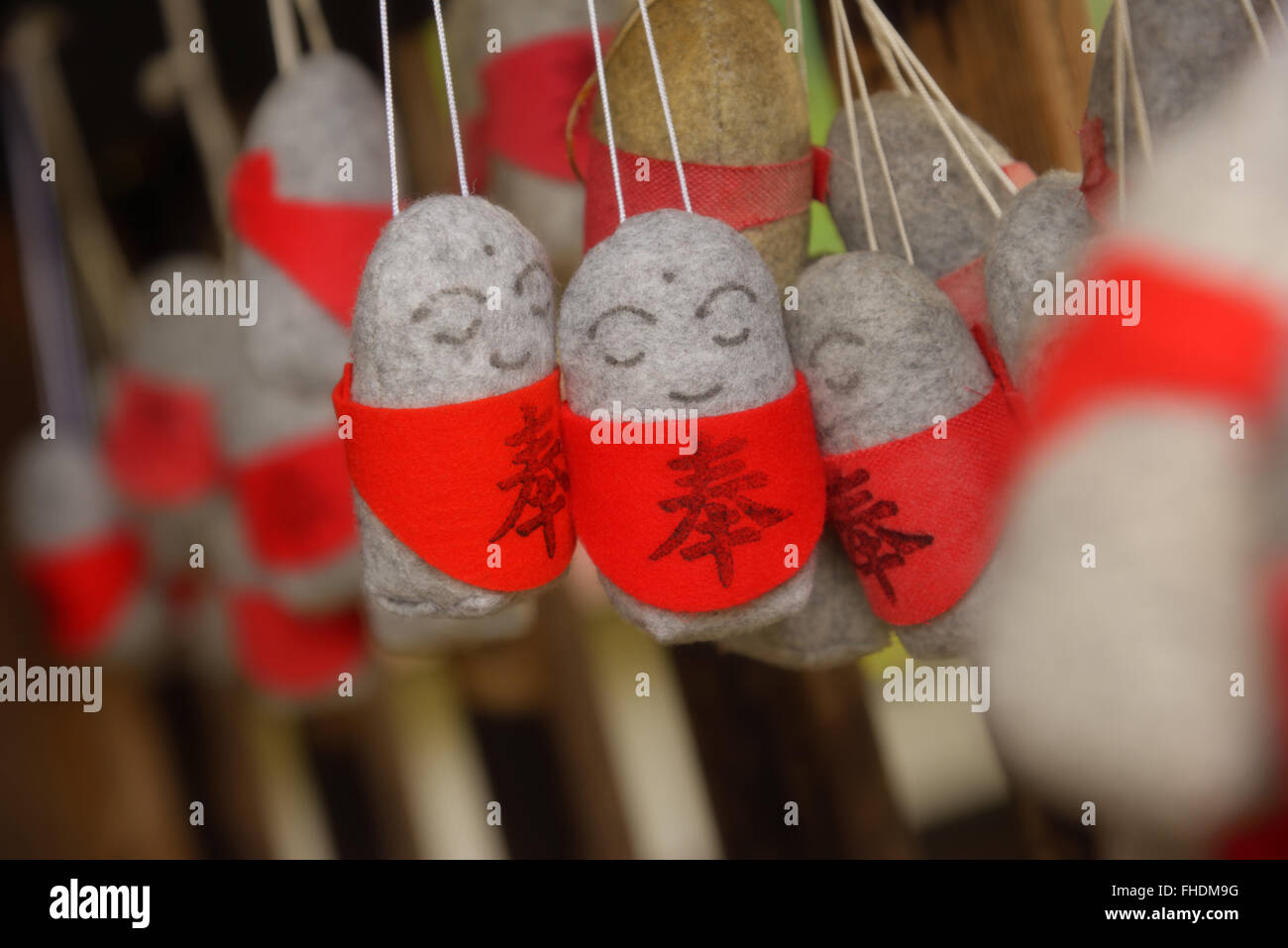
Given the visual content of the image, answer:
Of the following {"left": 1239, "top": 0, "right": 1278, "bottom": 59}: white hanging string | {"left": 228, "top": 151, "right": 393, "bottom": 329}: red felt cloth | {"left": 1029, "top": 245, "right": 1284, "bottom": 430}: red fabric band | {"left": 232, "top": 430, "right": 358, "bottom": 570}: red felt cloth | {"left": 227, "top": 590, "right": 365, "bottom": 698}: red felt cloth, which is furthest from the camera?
{"left": 227, "top": 590, "right": 365, "bottom": 698}: red felt cloth

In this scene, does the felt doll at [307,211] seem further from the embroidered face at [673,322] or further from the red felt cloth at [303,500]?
the embroidered face at [673,322]

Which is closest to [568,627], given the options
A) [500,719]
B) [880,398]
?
[500,719]

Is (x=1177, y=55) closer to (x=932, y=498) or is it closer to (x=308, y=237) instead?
(x=932, y=498)

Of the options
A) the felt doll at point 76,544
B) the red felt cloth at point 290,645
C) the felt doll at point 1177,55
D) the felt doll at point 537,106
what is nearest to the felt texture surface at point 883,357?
the felt doll at point 1177,55

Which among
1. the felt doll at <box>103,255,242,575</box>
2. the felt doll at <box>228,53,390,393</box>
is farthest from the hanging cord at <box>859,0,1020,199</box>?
the felt doll at <box>103,255,242,575</box>

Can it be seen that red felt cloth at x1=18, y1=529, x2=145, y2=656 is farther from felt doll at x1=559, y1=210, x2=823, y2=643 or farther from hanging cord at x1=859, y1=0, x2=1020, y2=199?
hanging cord at x1=859, y1=0, x2=1020, y2=199

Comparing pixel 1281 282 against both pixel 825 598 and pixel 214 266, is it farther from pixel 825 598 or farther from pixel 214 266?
pixel 214 266

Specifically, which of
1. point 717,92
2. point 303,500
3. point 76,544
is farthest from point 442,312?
point 76,544
